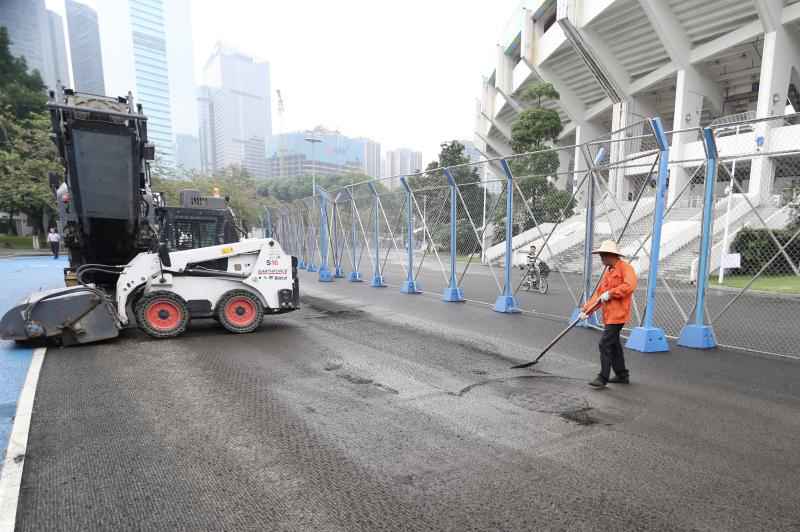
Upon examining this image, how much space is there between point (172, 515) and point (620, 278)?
184 inches

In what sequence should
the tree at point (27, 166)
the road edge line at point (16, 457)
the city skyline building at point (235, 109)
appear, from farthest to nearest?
the city skyline building at point (235, 109) < the tree at point (27, 166) < the road edge line at point (16, 457)

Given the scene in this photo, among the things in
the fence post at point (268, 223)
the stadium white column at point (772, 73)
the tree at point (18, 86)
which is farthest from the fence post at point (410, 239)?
the tree at point (18, 86)

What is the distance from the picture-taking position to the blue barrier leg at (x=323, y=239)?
52.4ft

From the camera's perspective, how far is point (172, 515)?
2.65 metres

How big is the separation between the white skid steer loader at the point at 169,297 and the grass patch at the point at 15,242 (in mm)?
32889

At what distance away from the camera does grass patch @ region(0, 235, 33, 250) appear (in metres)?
31.5

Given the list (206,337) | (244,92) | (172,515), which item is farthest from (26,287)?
(244,92)

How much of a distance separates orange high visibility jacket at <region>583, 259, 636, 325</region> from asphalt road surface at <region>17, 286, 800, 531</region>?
83 cm

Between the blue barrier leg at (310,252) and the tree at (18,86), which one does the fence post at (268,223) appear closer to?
the blue barrier leg at (310,252)

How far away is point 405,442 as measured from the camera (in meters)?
3.62

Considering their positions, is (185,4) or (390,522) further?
(185,4)

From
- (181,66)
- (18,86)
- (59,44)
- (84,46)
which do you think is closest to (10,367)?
(18,86)

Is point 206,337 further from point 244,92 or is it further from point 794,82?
point 244,92

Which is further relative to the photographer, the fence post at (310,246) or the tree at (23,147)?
the tree at (23,147)
